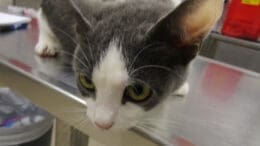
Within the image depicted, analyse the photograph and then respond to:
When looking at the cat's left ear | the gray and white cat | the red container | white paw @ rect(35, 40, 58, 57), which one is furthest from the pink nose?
the red container

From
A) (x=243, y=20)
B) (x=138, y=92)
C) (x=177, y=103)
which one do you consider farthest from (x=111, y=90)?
(x=243, y=20)

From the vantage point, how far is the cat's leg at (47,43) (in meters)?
0.78

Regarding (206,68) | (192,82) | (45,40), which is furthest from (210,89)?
(45,40)

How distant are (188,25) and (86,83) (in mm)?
186

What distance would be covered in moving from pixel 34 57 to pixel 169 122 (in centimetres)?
38

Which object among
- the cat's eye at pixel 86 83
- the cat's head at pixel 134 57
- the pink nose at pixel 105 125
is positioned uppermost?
the cat's head at pixel 134 57


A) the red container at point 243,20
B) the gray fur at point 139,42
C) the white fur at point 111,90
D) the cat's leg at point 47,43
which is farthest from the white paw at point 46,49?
the red container at point 243,20

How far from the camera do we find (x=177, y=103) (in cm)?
63

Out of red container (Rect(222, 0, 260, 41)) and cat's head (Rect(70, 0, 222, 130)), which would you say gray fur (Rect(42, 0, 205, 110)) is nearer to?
cat's head (Rect(70, 0, 222, 130))

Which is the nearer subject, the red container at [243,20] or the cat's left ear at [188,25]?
the cat's left ear at [188,25]

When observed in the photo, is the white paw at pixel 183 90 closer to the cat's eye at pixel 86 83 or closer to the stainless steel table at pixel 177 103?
the stainless steel table at pixel 177 103

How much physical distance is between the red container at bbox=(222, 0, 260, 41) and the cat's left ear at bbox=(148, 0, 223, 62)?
0.55 m

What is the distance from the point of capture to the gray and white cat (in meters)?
0.47

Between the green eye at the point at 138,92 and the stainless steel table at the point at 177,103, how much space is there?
1.9 inches
